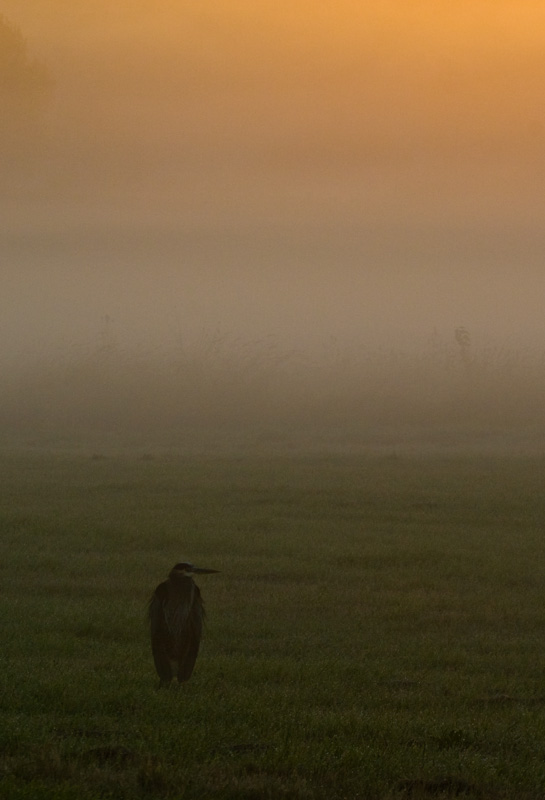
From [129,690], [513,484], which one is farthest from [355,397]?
[129,690]

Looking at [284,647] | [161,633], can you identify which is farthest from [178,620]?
[284,647]

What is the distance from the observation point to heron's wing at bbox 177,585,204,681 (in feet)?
28.1

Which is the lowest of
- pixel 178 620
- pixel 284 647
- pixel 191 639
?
pixel 284 647

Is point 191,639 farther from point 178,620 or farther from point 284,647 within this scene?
point 284,647

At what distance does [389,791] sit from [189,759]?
1.32 metres

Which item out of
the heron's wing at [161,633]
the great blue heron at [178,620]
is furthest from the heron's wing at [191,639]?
the heron's wing at [161,633]

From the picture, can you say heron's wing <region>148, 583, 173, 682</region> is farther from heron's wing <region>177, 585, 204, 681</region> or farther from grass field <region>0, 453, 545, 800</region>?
grass field <region>0, 453, 545, 800</region>

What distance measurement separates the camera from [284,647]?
1085 centimetres

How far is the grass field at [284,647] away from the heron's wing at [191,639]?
17 cm

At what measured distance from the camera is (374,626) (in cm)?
1183

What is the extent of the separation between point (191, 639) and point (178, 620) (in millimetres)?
186

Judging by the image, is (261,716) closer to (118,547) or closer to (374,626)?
(374,626)

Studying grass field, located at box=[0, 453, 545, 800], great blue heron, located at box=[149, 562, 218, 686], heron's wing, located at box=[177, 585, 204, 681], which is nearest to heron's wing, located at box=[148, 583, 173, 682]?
great blue heron, located at box=[149, 562, 218, 686]

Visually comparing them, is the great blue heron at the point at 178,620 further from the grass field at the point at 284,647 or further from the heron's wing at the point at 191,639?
the grass field at the point at 284,647
